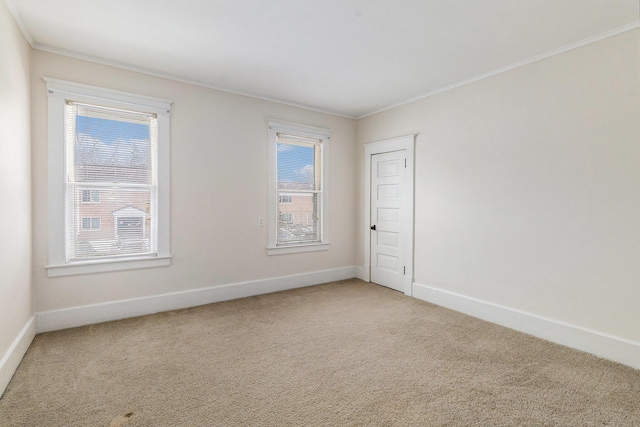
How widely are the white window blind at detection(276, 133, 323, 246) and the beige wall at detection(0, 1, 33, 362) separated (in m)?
2.70

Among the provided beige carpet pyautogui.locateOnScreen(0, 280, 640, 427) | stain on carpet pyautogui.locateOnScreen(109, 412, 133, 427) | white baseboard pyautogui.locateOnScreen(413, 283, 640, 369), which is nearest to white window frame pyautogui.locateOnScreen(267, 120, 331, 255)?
beige carpet pyautogui.locateOnScreen(0, 280, 640, 427)

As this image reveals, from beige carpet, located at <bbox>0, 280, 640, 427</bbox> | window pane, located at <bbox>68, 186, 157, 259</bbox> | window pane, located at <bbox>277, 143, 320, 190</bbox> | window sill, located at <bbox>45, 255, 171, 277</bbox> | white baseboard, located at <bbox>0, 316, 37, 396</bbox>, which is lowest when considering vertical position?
beige carpet, located at <bbox>0, 280, 640, 427</bbox>

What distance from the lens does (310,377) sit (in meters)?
2.31

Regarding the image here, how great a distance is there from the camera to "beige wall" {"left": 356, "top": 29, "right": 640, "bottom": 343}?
257 cm

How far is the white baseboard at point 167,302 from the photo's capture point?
3.12 metres

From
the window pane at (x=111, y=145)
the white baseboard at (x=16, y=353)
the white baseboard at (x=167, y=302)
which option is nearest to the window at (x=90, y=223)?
the window pane at (x=111, y=145)

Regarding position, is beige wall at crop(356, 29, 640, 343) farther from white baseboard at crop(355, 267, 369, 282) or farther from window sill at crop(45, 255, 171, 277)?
window sill at crop(45, 255, 171, 277)

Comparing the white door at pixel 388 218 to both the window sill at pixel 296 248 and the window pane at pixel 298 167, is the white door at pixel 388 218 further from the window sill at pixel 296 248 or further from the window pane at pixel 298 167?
the window pane at pixel 298 167

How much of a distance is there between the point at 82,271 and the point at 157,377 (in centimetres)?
167

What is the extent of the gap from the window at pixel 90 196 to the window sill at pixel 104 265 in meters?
0.65

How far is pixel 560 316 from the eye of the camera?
9.57 ft

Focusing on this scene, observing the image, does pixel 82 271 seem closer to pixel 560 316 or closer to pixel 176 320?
pixel 176 320

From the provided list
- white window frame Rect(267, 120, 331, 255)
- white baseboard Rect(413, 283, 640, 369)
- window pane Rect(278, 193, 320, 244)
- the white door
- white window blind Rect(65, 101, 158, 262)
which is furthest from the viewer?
window pane Rect(278, 193, 320, 244)

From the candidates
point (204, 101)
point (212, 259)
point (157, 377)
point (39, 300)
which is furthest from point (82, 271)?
point (204, 101)
